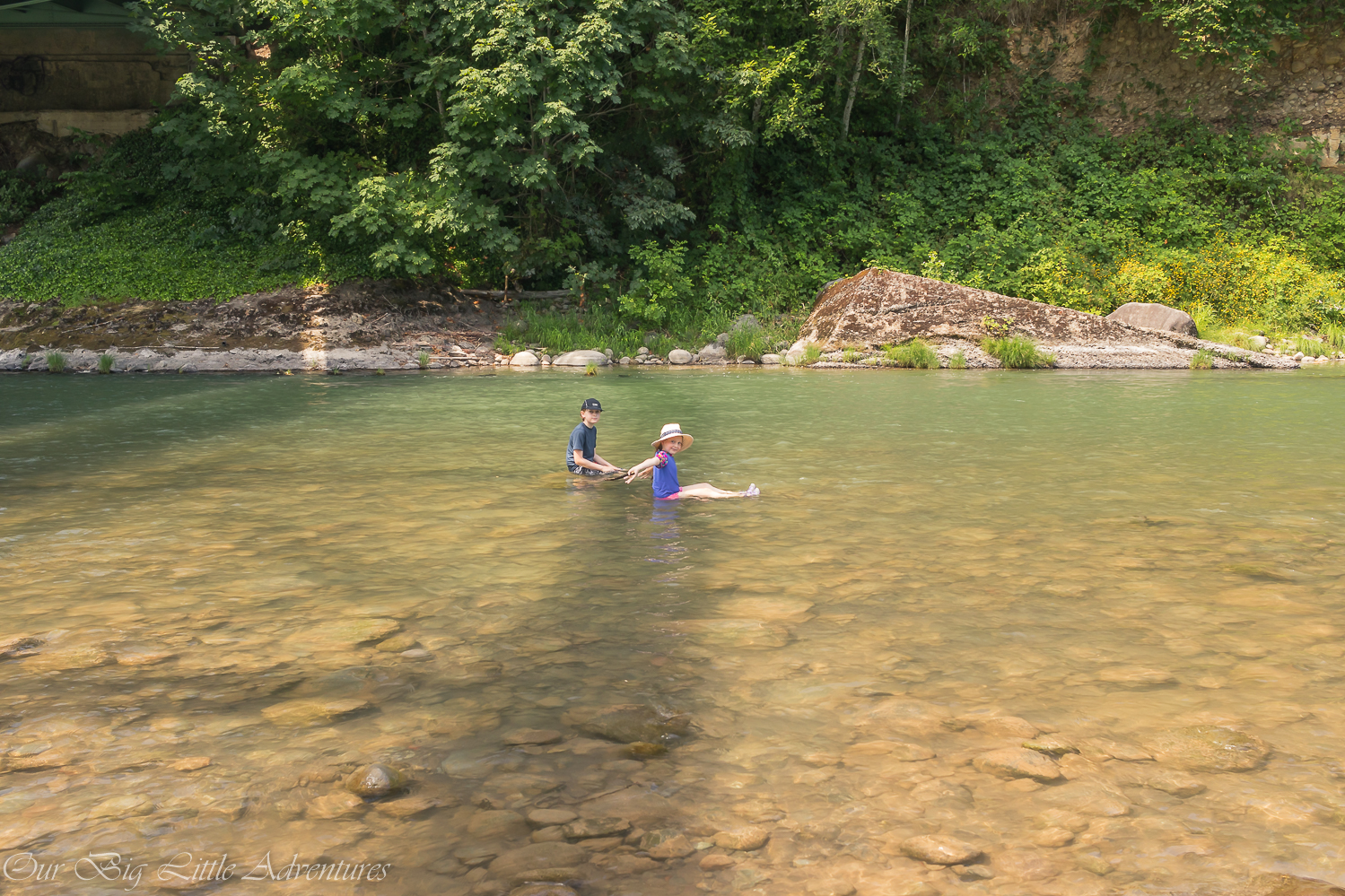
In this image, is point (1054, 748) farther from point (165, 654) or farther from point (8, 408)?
point (8, 408)

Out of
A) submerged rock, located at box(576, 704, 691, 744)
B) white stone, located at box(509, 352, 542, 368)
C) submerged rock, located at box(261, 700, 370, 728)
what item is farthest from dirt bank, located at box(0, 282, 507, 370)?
submerged rock, located at box(576, 704, 691, 744)

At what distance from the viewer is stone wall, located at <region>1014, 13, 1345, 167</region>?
26.3 metres

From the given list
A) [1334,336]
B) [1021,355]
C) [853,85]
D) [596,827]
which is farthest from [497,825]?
[853,85]

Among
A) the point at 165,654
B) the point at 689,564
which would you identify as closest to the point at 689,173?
the point at 689,564

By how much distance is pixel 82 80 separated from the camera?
28.7 meters

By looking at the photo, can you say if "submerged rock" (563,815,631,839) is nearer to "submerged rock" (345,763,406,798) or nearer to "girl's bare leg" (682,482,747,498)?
"submerged rock" (345,763,406,798)

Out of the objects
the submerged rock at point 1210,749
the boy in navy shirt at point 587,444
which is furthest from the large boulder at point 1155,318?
the submerged rock at point 1210,749

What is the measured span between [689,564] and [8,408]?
11917mm

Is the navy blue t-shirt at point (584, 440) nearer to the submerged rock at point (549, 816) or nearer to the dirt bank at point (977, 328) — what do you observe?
the submerged rock at point (549, 816)

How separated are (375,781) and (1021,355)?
60.5 feet

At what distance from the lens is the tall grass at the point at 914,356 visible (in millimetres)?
20062

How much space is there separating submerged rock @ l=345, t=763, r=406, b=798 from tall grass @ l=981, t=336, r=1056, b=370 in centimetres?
1816

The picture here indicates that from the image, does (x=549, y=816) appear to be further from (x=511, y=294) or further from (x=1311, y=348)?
(x=1311, y=348)

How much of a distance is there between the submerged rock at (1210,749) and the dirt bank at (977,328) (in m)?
17.2
